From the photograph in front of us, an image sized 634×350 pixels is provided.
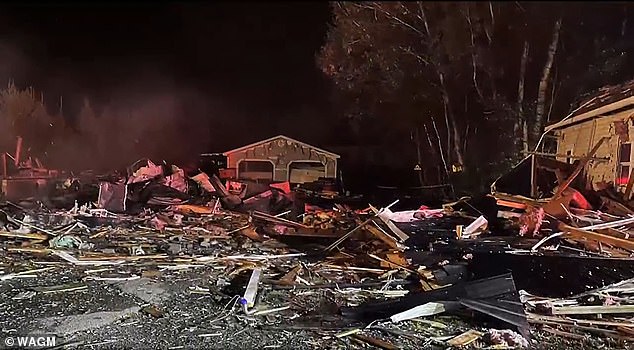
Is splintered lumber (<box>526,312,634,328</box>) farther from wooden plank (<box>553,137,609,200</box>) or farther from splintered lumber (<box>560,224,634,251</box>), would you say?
wooden plank (<box>553,137,609,200</box>)

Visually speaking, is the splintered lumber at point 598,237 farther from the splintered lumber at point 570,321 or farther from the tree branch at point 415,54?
the tree branch at point 415,54

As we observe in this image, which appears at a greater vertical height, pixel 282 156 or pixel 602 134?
pixel 602 134

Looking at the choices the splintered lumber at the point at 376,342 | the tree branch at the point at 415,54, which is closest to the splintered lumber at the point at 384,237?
the tree branch at the point at 415,54

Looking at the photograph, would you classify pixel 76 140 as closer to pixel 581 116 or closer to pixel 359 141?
pixel 359 141

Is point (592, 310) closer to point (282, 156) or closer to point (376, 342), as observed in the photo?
point (376, 342)

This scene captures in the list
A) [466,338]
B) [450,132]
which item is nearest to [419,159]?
[450,132]

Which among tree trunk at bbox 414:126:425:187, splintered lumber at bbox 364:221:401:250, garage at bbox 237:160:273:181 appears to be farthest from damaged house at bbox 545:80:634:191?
garage at bbox 237:160:273:181

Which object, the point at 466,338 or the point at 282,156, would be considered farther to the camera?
the point at 282,156
